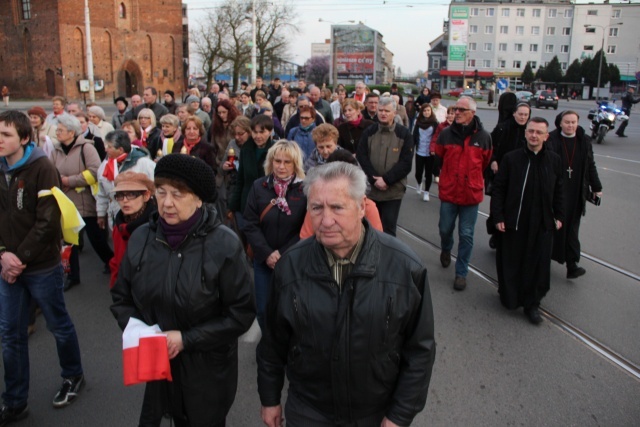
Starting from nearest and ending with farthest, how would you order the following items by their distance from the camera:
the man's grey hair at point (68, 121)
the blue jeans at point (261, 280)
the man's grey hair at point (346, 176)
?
the man's grey hair at point (346, 176) < the blue jeans at point (261, 280) < the man's grey hair at point (68, 121)

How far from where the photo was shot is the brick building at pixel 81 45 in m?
48.4

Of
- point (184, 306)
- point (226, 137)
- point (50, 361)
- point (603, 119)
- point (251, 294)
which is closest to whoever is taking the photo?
point (184, 306)

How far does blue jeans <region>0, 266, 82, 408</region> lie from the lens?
3504 mm

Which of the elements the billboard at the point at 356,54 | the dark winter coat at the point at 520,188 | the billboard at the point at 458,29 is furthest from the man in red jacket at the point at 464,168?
the billboard at the point at 356,54

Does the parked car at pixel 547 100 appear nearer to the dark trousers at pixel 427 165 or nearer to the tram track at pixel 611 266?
the dark trousers at pixel 427 165

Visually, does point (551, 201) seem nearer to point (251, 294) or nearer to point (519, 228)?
point (519, 228)

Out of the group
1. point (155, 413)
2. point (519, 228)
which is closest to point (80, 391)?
point (155, 413)

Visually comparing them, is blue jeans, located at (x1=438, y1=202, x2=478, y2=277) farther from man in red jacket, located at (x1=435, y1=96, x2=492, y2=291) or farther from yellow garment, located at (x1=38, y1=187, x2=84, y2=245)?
yellow garment, located at (x1=38, y1=187, x2=84, y2=245)

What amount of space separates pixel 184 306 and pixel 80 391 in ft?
6.66

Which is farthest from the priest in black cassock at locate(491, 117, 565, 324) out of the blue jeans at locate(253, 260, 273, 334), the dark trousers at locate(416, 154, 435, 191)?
the dark trousers at locate(416, 154, 435, 191)

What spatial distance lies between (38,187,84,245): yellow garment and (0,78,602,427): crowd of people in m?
0.05

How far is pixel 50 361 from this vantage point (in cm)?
445

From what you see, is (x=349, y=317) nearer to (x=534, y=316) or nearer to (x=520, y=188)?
(x=534, y=316)

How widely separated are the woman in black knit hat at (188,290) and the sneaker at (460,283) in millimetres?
3726
